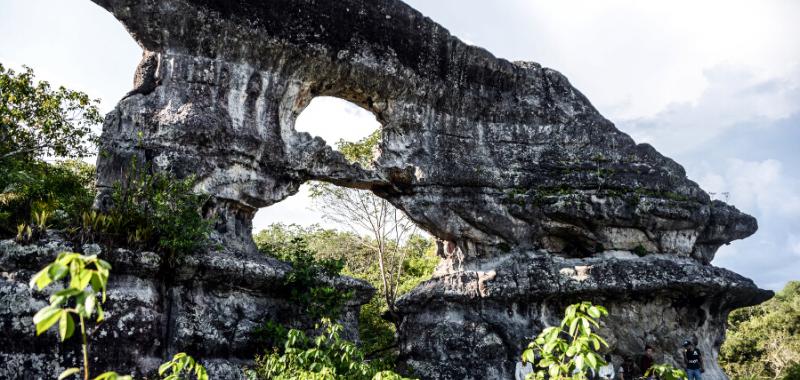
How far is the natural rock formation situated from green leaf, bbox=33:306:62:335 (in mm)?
6825

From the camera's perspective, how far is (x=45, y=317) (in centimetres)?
211

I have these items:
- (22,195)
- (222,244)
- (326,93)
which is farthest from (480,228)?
(22,195)

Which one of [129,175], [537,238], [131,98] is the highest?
[131,98]

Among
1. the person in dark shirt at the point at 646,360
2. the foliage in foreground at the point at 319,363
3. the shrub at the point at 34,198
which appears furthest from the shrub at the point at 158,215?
the person in dark shirt at the point at 646,360

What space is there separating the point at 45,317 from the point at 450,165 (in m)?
10.2

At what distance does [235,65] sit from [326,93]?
179cm

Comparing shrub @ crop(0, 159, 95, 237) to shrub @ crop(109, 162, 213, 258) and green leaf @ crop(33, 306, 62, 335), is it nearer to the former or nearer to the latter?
shrub @ crop(109, 162, 213, 258)

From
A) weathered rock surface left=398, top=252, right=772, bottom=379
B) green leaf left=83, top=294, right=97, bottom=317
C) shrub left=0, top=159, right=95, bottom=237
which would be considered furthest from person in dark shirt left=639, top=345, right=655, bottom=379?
green leaf left=83, top=294, right=97, bottom=317

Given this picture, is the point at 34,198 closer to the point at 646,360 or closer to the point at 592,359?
the point at 592,359

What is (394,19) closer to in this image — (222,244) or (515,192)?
(515,192)

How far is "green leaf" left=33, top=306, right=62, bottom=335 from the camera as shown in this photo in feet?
6.86

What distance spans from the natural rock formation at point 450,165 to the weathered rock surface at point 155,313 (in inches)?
5.2

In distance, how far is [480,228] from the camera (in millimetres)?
12016

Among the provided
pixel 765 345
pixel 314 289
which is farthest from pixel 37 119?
pixel 765 345
